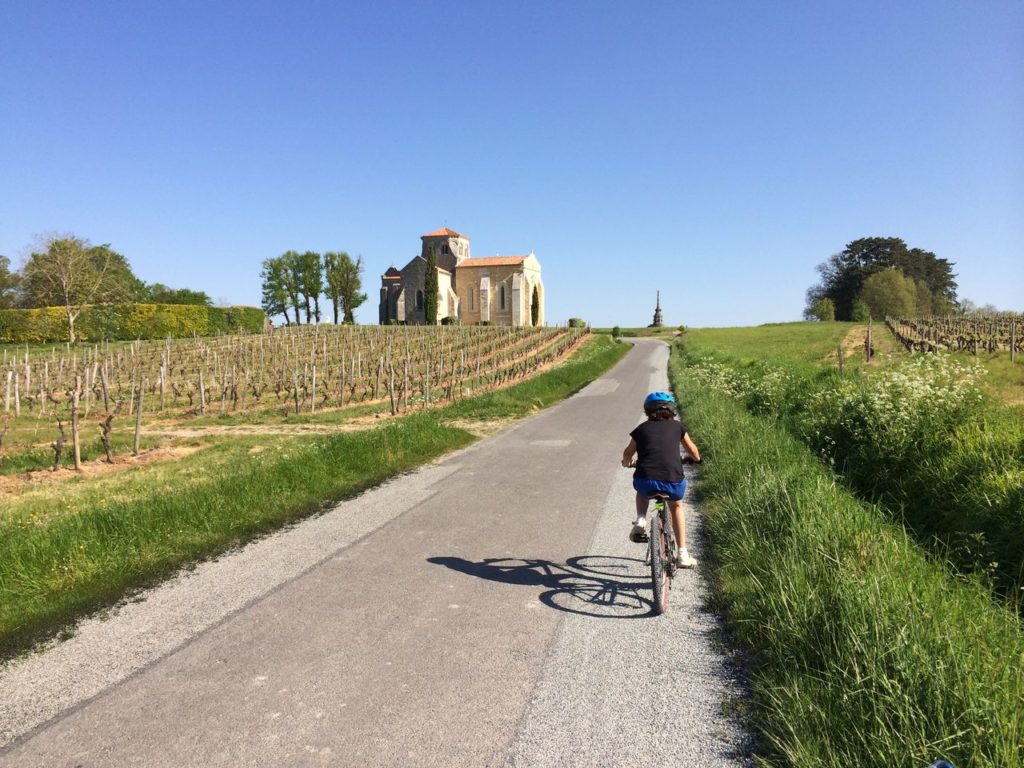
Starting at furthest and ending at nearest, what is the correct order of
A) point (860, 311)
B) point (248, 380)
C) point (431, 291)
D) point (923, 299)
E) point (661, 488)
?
1. point (923, 299)
2. point (860, 311)
3. point (431, 291)
4. point (248, 380)
5. point (661, 488)

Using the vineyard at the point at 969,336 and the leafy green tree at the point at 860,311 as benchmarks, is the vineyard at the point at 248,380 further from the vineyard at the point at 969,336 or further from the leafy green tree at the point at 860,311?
the leafy green tree at the point at 860,311

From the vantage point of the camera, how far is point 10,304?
6172 centimetres

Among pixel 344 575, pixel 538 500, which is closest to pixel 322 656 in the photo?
pixel 344 575

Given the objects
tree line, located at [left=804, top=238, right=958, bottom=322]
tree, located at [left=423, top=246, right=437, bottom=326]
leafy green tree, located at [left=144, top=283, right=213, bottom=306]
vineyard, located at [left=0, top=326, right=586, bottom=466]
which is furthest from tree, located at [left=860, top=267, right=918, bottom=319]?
leafy green tree, located at [left=144, top=283, right=213, bottom=306]

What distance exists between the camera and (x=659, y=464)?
16.4ft

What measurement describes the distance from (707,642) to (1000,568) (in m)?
3.36

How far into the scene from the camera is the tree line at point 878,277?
289 ft

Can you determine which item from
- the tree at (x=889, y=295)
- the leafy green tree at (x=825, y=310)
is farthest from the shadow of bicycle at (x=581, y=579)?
the leafy green tree at (x=825, y=310)

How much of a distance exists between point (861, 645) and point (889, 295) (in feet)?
308

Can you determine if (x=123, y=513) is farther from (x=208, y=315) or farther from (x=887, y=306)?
(x=887, y=306)

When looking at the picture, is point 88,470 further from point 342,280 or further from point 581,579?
point 342,280

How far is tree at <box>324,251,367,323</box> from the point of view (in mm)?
96688

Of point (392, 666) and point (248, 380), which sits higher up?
point (248, 380)

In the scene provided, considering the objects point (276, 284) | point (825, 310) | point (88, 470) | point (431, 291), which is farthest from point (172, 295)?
point (825, 310)
